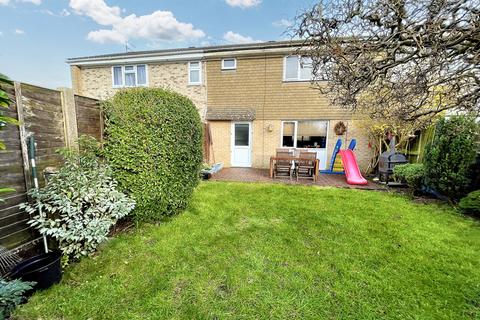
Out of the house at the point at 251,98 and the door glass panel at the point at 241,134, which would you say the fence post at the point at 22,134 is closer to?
the house at the point at 251,98

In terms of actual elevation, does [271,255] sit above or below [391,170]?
below

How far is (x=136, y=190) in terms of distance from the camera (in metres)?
3.55

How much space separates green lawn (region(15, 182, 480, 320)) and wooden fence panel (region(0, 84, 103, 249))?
0.89 m

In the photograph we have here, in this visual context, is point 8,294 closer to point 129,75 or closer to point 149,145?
point 149,145

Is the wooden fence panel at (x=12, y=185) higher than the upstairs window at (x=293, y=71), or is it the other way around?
the upstairs window at (x=293, y=71)

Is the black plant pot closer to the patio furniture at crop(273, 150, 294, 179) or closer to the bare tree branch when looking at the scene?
the bare tree branch

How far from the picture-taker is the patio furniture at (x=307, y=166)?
764 cm

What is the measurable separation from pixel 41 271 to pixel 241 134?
8636mm

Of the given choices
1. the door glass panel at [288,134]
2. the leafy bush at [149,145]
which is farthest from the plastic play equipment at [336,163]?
the leafy bush at [149,145]

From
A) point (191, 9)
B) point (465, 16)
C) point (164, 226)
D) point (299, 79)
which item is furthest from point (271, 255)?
point (191, 9)

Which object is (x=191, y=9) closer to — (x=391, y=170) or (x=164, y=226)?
A: (x=164, y=226)

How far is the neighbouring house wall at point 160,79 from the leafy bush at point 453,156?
8.81m

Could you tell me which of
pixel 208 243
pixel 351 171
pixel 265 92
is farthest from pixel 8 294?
pixel 265 92

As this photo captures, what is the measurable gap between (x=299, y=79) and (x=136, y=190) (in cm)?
844
